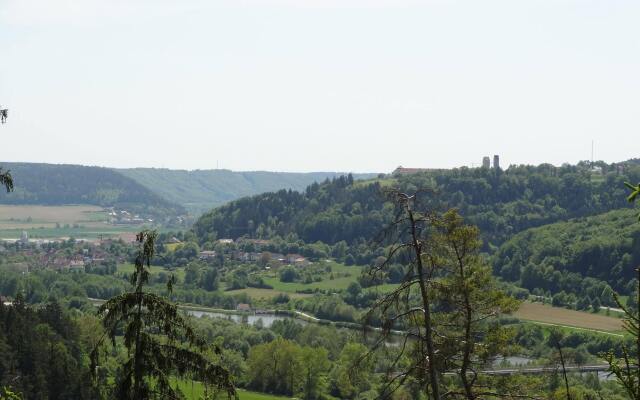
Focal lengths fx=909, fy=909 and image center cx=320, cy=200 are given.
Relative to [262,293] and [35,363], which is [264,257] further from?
[35,363]

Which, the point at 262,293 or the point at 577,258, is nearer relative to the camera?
the point at 262,293

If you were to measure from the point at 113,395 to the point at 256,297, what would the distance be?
118552 mm

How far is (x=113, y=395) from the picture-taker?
1363cm

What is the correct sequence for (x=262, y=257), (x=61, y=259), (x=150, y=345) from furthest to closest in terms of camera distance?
(x=61, y=259)
(x=262, y=257)
(x=150, y=345)

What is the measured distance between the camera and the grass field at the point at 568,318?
98.9 meters

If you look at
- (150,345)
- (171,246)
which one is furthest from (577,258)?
(150,345)

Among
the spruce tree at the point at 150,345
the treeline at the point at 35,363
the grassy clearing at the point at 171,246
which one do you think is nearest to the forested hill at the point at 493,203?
the grassy clearing at the point at 171,246

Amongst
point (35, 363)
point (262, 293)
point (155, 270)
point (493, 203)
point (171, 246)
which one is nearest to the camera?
point (35, 363)

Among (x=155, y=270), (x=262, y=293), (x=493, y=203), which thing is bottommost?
(x=262, y=293)

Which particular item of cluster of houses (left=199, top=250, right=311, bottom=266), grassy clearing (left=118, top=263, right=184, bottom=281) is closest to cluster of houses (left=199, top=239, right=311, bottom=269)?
cluster of houses (left=199, top=250, right=311, bottom=266)

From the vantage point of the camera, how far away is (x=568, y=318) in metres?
106

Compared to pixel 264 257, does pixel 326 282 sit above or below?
below

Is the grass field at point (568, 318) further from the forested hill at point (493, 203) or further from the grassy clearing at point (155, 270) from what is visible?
the grassy clearing at point (155, 270)

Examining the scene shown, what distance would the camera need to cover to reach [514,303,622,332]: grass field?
98875 mm
